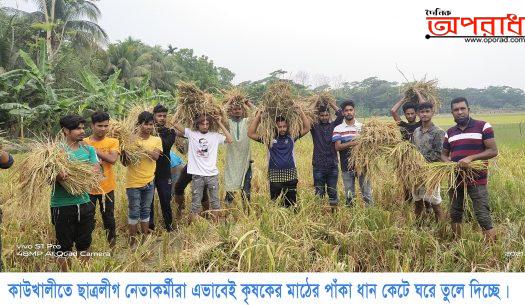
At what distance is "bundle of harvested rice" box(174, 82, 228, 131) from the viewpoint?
173 inches

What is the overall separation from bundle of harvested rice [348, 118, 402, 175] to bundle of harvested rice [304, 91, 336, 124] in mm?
589

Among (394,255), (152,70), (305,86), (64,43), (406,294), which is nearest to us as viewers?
(406,294)

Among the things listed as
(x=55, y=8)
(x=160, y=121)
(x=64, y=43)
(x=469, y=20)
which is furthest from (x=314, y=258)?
(x=55, y=8)

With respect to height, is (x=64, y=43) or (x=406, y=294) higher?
(x=64, y=43)

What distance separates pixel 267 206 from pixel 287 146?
713mm

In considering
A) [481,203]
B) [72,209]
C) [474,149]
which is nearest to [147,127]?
[72,209]

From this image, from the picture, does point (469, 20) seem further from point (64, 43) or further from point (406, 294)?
point (64, 43)

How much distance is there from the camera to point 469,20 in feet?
15.7

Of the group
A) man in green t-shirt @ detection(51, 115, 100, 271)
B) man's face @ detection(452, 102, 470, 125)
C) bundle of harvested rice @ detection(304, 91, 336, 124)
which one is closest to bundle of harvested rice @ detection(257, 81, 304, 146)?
bundle of harvested rice @ detection(304, 91, 336, 124)

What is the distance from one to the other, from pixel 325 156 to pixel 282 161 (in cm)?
54

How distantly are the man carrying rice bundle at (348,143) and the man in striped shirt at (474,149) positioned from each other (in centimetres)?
101

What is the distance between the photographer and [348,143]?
4.32m

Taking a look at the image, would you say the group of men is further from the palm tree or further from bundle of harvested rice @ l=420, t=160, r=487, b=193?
the palm tree

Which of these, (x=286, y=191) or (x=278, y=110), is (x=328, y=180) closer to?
(x=286, y=191)
